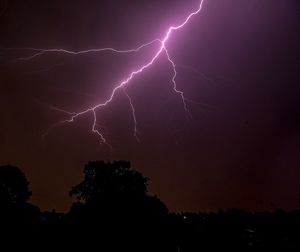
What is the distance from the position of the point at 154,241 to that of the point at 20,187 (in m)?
16.7

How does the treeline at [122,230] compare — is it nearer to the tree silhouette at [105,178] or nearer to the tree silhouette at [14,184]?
the tree silhouette at [105,178]

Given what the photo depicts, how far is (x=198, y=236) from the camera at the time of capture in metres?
13.7

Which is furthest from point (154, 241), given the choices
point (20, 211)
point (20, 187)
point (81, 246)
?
point (20, 187)

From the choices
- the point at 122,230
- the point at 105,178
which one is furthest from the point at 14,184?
the point at 122,230

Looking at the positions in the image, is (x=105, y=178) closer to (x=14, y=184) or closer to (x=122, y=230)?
(x=14, y=184)

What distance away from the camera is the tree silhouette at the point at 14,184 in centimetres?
2361

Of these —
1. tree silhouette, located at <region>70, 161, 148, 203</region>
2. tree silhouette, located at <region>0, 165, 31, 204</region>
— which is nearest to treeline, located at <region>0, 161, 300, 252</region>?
tree silhouette, located at <region>70, 161, 148, 203</region>

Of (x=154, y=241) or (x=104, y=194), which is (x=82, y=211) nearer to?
(x=104, y=194)

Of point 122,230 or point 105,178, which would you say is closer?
point 122,230

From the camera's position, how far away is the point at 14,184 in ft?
79.1

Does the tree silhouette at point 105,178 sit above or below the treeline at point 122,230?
above

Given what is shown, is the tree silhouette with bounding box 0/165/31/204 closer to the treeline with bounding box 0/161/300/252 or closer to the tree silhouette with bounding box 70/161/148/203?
the tree silhouette with bounding box 70/161/148/203

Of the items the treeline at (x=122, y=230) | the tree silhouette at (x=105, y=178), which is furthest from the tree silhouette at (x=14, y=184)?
the treeline at (x=122, y=230)

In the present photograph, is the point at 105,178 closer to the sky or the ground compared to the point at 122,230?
closer to the sky
